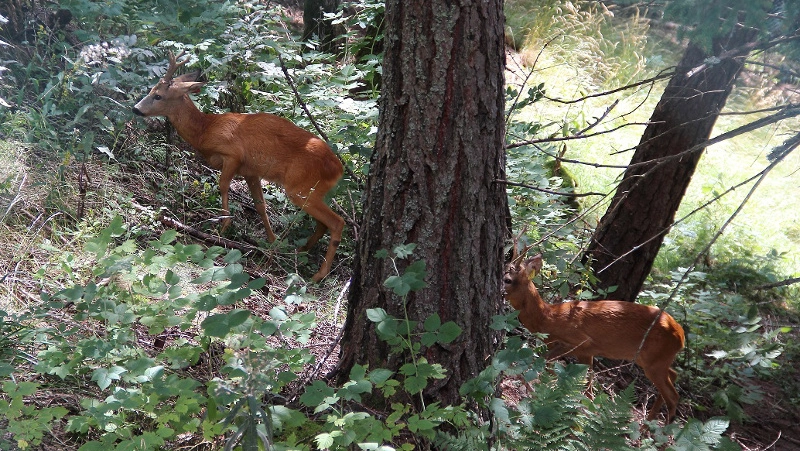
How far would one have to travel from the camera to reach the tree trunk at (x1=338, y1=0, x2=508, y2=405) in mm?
3443

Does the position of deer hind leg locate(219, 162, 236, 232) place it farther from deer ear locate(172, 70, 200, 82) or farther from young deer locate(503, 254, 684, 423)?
young deer locate(503, 254, 684, 423)

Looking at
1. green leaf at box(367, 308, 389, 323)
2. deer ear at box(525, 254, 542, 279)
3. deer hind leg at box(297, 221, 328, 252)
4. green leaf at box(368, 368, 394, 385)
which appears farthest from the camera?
deer hind leg at box(297, 221, 328, 252)

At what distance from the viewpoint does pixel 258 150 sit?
6.24 m

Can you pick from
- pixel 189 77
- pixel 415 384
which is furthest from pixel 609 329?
pixel 189 77

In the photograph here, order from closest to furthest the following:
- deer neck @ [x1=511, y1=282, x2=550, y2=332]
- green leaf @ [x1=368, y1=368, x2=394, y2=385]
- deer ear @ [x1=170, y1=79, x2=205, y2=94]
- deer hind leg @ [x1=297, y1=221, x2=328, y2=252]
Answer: green leaf @ [x1=368, y1=368, x2=394, y2=385]
deer neck @ [x1=511, y1=282, x2=550, y2=332]
deer hind leg @ [x1=297, y1=221, x2=328, y2=252]
deer ear @ [x1=170, y1=79, x2=205, y2=94]

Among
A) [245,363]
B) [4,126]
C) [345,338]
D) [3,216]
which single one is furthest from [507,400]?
[4,126]

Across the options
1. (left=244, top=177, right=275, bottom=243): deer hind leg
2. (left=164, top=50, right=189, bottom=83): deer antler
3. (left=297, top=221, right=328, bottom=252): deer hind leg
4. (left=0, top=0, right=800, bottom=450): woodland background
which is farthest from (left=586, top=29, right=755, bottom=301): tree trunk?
(left=164, top=50, right=189, bottom=83): deer antler

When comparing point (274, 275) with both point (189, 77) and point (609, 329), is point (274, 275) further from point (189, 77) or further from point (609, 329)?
point (609, 329)

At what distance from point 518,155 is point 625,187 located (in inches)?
36.9

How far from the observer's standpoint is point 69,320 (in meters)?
4.04

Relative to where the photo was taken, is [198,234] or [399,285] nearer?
[399,285]

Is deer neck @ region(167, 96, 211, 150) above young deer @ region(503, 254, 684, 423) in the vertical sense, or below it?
above

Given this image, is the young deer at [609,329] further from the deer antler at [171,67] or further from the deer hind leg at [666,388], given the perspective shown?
the deer antler at [171,67]

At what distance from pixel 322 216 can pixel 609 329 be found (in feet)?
8.04
